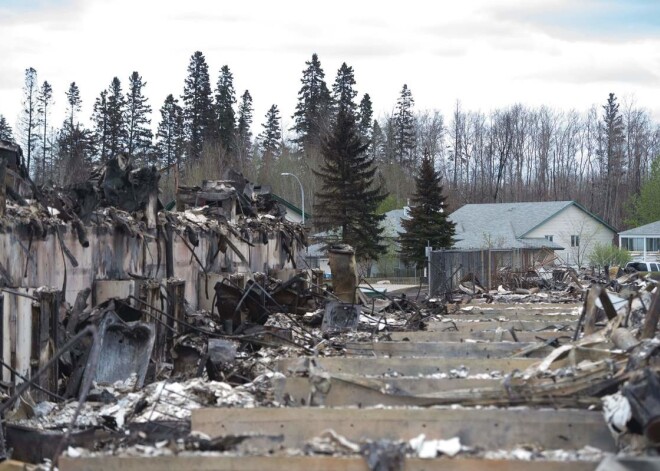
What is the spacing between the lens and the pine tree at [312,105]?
8156cm

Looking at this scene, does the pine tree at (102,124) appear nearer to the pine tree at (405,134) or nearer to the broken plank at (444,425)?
the pine tree at (405,134)

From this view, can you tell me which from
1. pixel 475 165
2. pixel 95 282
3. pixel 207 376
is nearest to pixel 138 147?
pixel 475 165

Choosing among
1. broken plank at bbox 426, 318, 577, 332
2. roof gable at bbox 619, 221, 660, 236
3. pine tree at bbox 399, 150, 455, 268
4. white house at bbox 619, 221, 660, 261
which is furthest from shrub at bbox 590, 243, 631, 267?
broken plank at bbox 426, 318, 577, 332

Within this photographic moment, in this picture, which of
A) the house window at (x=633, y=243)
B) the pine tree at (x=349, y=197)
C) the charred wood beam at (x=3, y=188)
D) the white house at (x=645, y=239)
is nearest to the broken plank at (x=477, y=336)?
the charred wood beam at (x=3, y=188)

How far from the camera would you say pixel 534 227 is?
65.1m

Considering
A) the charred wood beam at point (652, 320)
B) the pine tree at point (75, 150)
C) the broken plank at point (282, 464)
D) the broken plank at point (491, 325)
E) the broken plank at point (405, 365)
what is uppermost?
the pine tree at point (75, 150)

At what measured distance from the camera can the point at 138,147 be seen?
236ft

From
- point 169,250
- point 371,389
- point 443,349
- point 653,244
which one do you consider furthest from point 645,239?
point 371,389

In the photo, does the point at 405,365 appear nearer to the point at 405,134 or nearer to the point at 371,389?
the point at 371,389

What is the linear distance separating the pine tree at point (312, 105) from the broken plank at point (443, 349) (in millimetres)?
72969

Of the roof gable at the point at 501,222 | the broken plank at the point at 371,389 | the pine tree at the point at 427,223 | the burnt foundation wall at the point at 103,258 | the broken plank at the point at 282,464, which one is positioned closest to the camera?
the broken plank at the point at 282,464

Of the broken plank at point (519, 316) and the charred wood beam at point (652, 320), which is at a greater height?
the charred wood beam at point (652, 320)

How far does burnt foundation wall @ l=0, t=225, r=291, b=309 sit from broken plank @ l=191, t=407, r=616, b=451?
6402 millimetres

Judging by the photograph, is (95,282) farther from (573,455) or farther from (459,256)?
(459,256)
